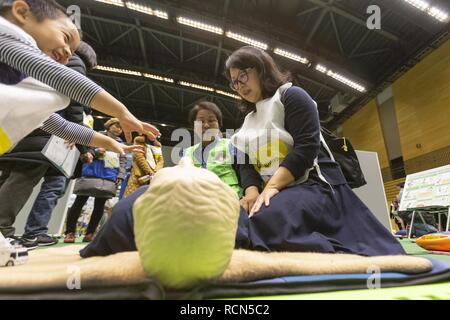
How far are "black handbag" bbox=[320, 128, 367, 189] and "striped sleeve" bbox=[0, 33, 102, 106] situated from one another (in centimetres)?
86

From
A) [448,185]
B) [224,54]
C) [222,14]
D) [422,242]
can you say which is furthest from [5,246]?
[224,54]

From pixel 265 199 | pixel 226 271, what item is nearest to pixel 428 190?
pixel 265 199

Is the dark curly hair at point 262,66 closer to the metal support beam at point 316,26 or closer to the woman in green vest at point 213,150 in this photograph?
the woman in green vest at point 213,150

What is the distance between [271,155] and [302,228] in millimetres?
280

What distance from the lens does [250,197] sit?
0.99 m

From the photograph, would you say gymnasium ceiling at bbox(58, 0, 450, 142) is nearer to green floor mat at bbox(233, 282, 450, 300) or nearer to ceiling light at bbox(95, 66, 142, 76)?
ceiling light at bbox(95, 66, 142, 76)

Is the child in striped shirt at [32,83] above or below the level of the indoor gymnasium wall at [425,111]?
below

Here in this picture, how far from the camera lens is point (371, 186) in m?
2.41

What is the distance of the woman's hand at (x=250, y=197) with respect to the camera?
0.97 metres

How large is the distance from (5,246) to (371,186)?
7.96ft

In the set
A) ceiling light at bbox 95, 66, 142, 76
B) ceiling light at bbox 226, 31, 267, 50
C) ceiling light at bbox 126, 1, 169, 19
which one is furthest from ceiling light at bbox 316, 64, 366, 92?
ceiling light at bbox 95, 66, 142, 76

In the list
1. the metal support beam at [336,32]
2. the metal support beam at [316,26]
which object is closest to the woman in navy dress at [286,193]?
the metal support beam at [316,26]

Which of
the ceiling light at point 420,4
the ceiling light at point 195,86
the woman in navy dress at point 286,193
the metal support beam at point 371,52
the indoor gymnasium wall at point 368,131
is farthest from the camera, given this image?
the indoor gymnasium wall at point 368,131

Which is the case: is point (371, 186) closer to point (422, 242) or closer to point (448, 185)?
point (422, 242)
